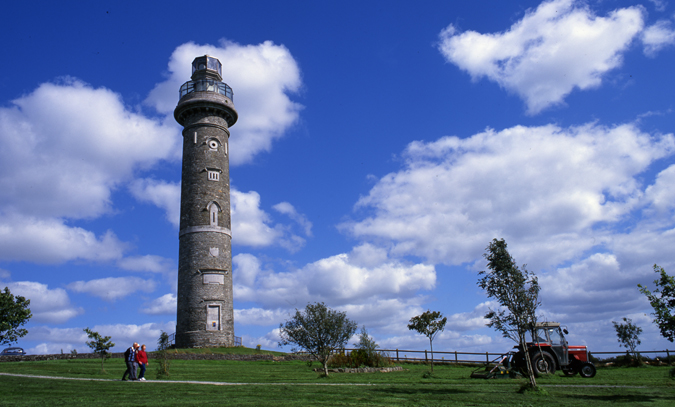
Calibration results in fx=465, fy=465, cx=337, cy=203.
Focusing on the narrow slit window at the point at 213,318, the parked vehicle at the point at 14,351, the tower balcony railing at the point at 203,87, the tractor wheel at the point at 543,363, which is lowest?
the tractor wheel at the point at 543,363

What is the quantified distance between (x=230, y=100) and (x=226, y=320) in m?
19.7

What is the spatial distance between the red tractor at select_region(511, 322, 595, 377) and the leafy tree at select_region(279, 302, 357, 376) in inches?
338

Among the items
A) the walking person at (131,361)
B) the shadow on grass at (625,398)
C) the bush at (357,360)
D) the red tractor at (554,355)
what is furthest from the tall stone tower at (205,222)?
the shadow on grass at (625,398)

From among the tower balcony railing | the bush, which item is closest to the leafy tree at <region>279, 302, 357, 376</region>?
the bush

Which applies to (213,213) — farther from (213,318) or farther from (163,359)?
(163,359)

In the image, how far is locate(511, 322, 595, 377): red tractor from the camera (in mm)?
21422

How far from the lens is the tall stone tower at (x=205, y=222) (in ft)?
118

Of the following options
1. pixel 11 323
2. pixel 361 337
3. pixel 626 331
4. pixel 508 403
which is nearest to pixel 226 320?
pixel 361 337

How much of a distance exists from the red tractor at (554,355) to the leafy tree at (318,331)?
857 centimetres

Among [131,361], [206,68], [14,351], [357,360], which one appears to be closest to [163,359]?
[131,361]

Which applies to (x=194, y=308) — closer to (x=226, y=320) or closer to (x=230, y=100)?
(x=226, y=320)

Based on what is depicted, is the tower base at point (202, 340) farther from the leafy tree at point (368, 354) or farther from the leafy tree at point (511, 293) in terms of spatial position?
the leafy tree at point (511, 293)

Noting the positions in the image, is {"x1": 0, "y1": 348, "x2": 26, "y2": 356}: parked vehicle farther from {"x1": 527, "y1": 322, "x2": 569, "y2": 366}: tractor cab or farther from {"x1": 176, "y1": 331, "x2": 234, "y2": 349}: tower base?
{"x1": 527, "y1": 322, "x2": 569, "y2": 366}: tractor cab

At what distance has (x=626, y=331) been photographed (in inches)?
1452
